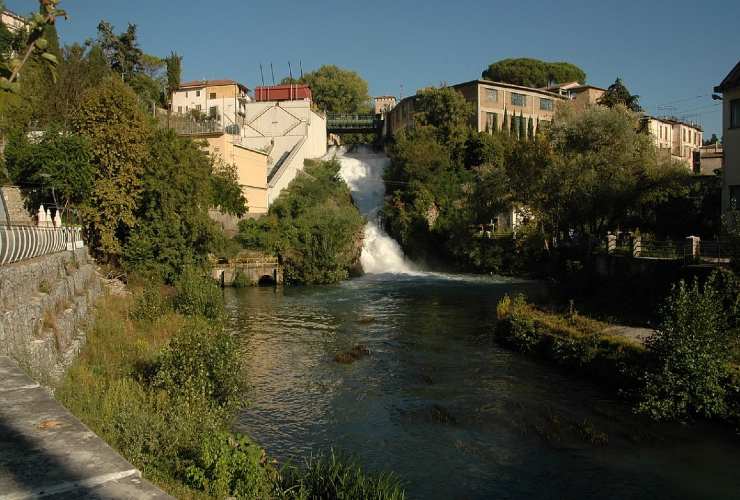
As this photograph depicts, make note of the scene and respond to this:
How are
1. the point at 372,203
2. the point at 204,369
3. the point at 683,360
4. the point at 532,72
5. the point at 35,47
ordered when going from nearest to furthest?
the point at 35,47 → the point at 204,369 → the point at 683,360 → the point at 372,203 → the point at 532,72

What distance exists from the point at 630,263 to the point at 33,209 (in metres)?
A: 29.2

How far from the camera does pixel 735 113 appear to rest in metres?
25.3

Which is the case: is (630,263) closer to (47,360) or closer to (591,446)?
(591,446)

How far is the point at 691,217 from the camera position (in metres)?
35.6

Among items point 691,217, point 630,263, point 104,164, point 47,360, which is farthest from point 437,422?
point 691,217

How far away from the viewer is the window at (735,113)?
82.5 feet

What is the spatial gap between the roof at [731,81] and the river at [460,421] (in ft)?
48.3

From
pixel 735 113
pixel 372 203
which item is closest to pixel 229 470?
pixel 735 113

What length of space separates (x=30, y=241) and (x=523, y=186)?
97.3 feet

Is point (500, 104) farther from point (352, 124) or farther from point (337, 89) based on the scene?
point (337, 89)

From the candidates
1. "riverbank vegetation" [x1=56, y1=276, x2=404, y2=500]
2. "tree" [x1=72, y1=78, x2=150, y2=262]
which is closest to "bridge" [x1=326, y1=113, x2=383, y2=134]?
"tree" [x1=72, y1=78, x2=150, y2=262]

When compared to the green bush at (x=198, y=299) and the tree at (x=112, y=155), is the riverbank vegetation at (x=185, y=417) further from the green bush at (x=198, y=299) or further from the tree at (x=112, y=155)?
the tree at (x=112, y=155)

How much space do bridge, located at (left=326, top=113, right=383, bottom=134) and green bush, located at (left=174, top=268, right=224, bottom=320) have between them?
174 ft

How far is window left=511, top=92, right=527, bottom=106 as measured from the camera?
62969 millimetres
